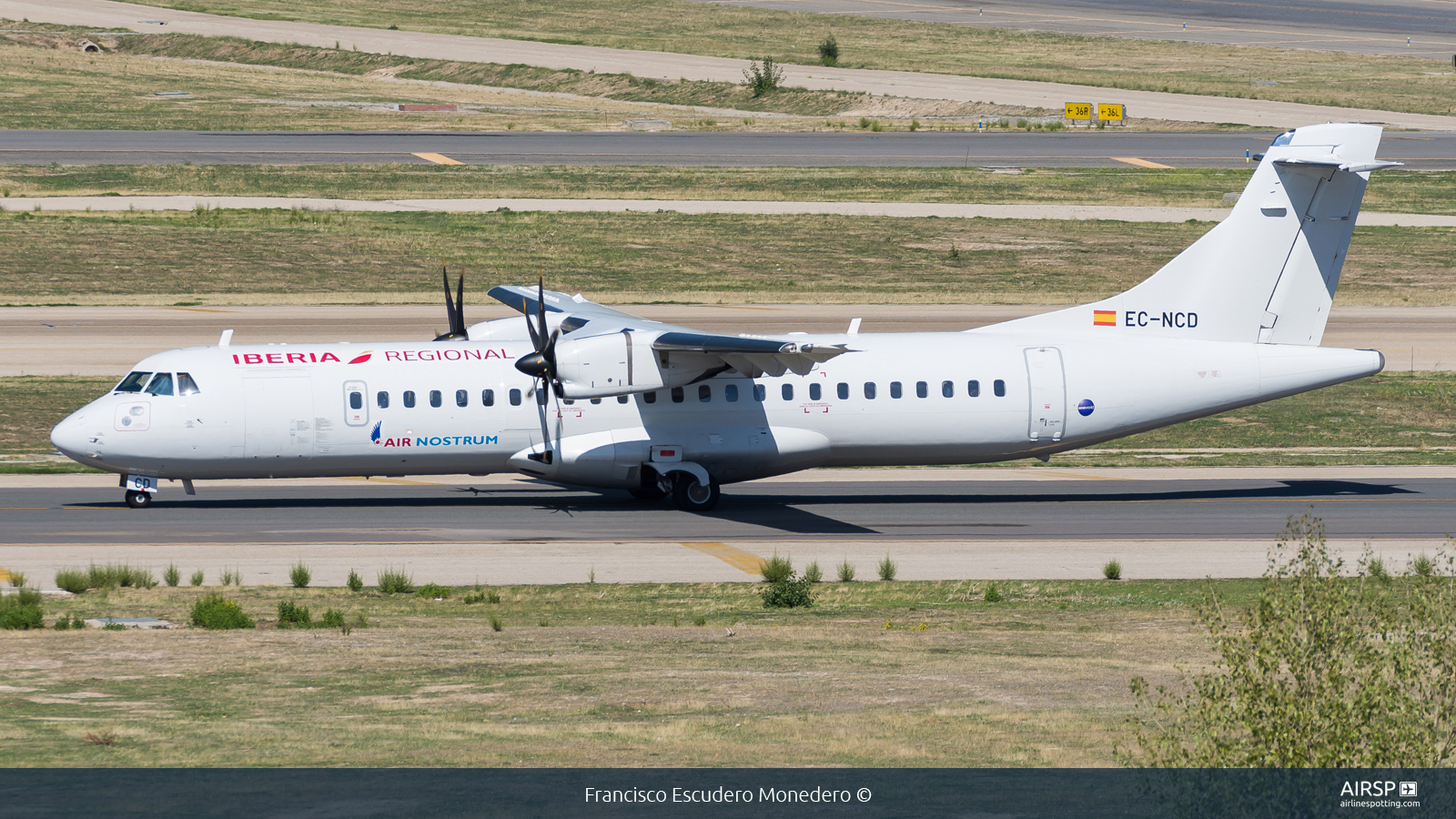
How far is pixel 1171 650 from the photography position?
19484mm

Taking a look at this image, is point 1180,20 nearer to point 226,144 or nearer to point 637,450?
point 226,144

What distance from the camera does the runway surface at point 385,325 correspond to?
46.2 meters

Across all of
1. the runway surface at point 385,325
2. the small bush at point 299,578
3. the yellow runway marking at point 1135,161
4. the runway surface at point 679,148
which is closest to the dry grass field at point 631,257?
the runway surface at point 385,325

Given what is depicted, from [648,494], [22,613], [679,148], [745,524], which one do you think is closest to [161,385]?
[648,494]

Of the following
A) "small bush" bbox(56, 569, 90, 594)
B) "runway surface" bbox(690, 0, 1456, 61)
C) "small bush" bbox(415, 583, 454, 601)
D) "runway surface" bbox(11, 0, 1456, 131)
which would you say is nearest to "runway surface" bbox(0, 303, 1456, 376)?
"small bush" bbox(56, 569, 90, 594)

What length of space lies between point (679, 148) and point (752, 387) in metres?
47.8

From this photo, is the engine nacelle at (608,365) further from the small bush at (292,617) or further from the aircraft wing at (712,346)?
the small bush at (292,617)

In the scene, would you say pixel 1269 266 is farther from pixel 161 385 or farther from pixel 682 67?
pixel 682 67

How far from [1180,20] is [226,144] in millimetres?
80690

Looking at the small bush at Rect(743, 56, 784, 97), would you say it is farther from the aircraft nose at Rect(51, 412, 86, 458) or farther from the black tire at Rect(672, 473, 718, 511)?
the aircraft nose at Rect(51, 412, 86, 458)

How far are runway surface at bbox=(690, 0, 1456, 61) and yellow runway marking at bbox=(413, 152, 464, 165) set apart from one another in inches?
2436

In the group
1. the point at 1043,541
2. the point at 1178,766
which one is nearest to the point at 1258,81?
the point at 1043,541

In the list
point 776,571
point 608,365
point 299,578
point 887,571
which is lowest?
point 887,571

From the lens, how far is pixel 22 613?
20.4 m
